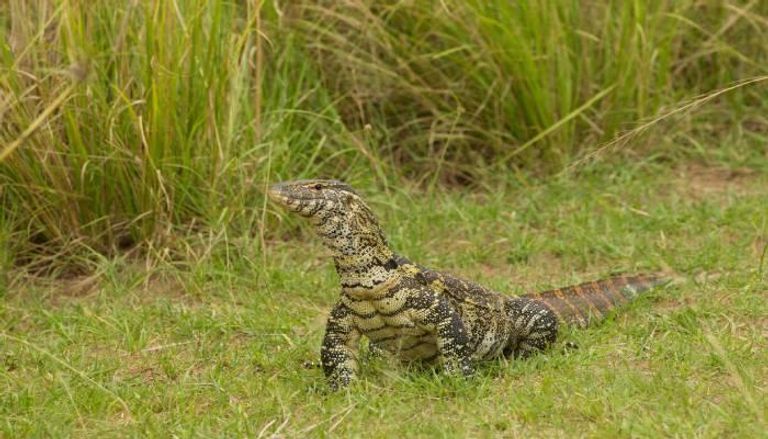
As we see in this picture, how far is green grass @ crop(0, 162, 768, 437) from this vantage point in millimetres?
5016

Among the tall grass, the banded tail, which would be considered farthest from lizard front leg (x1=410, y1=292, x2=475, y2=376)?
the tall grass

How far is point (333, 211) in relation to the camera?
5.30m

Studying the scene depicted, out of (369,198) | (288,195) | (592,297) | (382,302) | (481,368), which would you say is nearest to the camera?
(288,195)

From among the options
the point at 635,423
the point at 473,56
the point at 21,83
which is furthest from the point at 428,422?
the point at 473,56

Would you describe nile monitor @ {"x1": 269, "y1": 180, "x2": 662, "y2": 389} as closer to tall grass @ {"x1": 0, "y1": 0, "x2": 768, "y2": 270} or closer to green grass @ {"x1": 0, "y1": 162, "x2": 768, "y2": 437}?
green grass @ {"x1": 0, "y1": 162, "x2": 768, "y2": 437}

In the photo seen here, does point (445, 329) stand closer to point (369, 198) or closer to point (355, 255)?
point (355, 255)

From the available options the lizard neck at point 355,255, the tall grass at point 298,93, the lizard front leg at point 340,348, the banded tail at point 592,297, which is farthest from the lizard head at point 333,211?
the tall grass at point 298,93

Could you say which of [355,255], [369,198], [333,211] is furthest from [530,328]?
[369,198]

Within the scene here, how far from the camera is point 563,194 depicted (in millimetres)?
8383

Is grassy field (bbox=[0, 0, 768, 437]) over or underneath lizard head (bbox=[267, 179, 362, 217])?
underneath

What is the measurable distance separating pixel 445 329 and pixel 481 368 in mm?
382

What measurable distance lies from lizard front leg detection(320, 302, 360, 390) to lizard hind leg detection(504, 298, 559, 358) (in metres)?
0.75

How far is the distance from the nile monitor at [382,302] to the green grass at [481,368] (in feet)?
0.44

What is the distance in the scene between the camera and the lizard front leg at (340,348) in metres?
5.46
